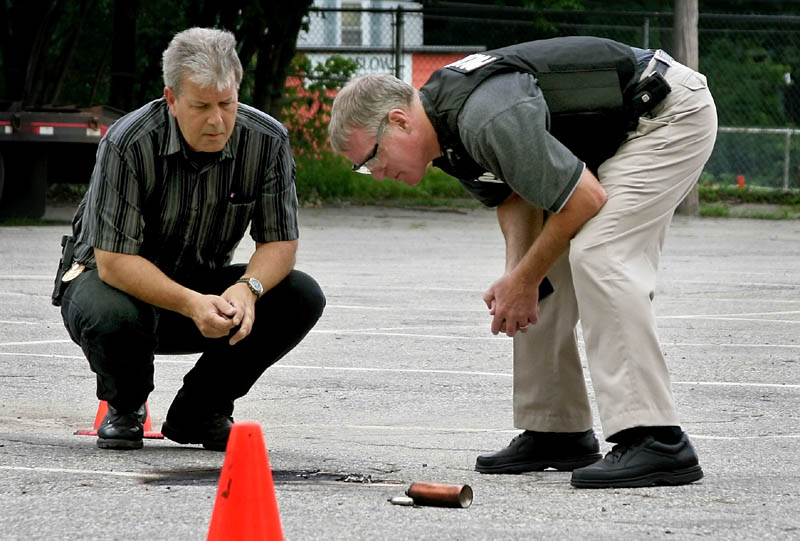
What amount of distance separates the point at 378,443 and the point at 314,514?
1.42 meters

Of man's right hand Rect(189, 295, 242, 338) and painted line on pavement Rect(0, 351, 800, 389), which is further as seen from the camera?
painted line on pavement Rect(0, 351, 800, 389)

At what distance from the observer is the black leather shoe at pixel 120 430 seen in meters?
5.02

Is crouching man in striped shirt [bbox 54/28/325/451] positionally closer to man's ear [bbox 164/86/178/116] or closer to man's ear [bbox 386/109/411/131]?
man's ear [bbox 164/86/178/116]

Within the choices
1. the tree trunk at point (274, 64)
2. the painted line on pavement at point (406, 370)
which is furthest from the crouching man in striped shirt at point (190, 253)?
the tree trunk at point (274, 64)

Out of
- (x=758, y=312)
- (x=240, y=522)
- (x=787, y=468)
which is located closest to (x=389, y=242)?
(x=758, y=312)

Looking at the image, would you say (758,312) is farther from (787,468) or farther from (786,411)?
(787,468)

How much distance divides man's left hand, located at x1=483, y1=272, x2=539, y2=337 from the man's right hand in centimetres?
90

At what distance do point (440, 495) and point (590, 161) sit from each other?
128cm

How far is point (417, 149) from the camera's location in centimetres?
431

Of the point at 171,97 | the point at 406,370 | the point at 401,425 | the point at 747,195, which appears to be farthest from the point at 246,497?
the point at 747,195

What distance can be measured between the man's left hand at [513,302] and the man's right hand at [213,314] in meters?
0.90

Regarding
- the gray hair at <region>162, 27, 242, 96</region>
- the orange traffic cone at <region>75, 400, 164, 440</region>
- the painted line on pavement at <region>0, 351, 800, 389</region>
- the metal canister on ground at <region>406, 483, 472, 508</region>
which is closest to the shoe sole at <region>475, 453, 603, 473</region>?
the metal canister on ground at <region>406, 483, 472, 508</region>

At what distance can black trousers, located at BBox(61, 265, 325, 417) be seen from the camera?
4914mm

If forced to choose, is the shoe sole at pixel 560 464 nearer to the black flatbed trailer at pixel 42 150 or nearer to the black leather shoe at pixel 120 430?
the black leather shoe at pixel 120 430
